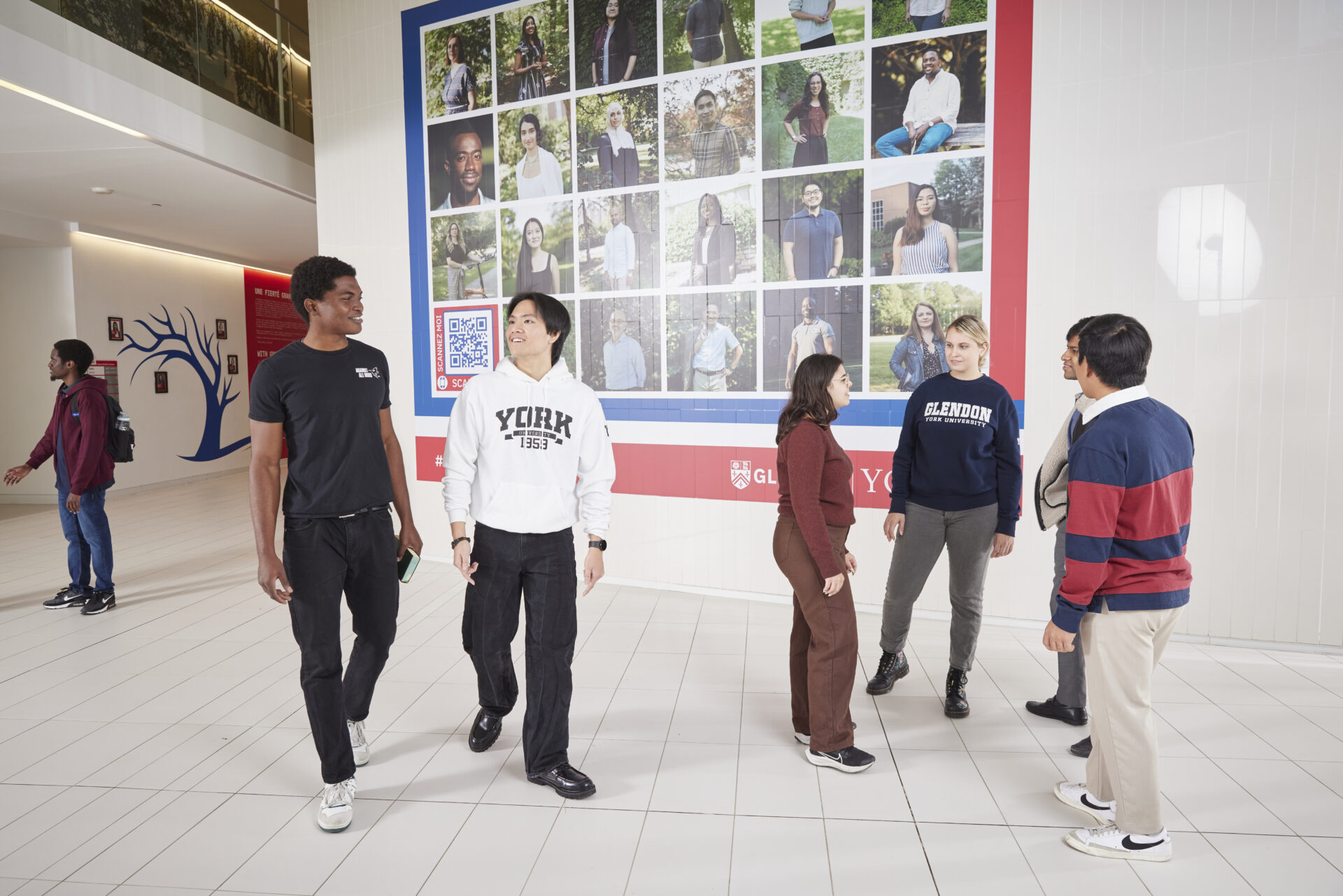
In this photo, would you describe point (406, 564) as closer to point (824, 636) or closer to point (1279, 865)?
point (824, 636)

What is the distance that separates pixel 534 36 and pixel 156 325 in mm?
7756

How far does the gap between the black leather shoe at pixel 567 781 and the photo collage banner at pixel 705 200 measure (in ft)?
8.17

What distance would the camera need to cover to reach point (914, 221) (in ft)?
13.5

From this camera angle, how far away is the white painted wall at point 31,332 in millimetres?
8750

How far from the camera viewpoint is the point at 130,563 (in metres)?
5.88

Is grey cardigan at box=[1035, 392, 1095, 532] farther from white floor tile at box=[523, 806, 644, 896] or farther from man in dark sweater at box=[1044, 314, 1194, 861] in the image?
white floor tile at box=[523, 806, 644, 896]

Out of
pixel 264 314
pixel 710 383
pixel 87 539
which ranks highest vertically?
pixel 264 314

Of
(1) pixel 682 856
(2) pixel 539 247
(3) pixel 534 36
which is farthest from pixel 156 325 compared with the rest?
(1) pixel 682 856

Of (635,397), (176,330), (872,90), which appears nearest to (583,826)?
(635,397)

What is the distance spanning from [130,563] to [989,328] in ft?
20.9

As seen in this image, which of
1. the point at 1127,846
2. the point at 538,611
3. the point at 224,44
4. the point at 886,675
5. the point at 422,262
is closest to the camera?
the point at 1127,846

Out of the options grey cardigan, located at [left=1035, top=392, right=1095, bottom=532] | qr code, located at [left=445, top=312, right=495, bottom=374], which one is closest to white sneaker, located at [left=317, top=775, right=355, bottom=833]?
grey cardigan, located at [left=1035, top=392, right=1095, bottom=532]

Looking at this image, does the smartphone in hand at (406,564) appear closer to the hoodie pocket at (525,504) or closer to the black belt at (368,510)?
the black belt at (368,510)

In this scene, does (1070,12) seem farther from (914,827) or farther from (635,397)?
(914,827)
